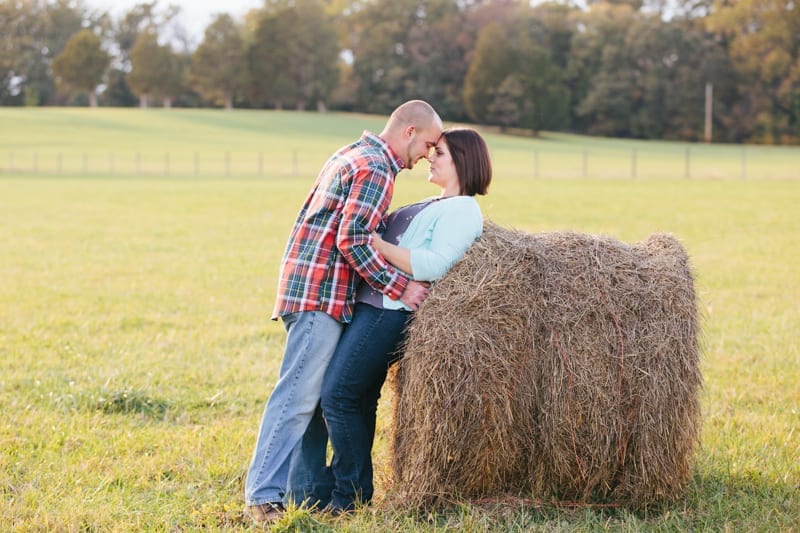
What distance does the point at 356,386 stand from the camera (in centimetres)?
450

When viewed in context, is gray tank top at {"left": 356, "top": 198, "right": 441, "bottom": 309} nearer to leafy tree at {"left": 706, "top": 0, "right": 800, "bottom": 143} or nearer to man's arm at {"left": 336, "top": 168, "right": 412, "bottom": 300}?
man's arm at {"left": 336, "top": 168, "right": 412, "bottom": 300}

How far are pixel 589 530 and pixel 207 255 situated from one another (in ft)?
37.9

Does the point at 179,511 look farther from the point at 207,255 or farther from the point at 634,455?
the point at 207,255

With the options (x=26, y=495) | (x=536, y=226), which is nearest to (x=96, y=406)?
(x=26, y=495)

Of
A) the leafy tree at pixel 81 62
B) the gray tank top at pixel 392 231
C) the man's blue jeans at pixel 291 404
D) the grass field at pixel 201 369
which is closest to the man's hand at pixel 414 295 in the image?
the gray tank top at pixel 392 231

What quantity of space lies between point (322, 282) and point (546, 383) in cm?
128

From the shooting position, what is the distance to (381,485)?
489 centimetres

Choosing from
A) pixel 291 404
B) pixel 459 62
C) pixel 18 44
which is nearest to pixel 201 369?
pixel 291 404

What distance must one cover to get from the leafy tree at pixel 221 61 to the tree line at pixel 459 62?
15 centimetres

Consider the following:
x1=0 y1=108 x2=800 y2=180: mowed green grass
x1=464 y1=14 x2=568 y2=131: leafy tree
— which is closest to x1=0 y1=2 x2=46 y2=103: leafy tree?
x1=0 y1=108 x2=800 y2=180: mowed green grass

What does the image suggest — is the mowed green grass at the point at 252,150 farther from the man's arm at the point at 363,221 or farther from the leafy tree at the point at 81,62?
the man's arm at the point at 363,221

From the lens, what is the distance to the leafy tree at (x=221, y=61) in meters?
91.9

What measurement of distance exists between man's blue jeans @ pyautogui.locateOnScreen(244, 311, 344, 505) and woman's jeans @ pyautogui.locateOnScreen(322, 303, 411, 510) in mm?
93

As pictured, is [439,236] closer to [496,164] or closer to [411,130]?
[411,130]
